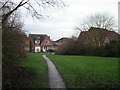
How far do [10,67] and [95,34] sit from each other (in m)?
31.8

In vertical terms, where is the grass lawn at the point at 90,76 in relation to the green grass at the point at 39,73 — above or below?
below

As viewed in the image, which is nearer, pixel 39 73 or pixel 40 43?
pixel 39 73

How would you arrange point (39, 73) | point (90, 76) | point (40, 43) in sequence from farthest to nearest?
point (40, 43)
point (39, 73)
point (90, 76)

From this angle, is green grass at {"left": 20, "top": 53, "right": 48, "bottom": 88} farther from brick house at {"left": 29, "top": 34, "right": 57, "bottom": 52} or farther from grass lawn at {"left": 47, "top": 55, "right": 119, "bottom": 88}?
brick house at {"left": 29, "top": 34, "right": 57, "bottom": 52}

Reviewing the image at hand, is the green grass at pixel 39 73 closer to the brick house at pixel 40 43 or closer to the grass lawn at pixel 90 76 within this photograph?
the grass lawn at pixel 90 76

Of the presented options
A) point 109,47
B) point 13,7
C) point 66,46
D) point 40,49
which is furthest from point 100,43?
point 40,49

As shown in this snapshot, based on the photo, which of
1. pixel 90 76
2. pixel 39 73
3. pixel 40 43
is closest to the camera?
pixel 90 76

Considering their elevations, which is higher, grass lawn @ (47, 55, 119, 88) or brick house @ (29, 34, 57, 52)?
brick house @ (29, 34, 57, 52)

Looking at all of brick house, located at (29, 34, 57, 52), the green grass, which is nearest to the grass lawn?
the green grass

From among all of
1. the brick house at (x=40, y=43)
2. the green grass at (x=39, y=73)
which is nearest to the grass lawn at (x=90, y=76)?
the green grass at (x=39, y=73)

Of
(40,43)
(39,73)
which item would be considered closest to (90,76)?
(39,73)

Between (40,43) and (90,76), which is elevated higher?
(40,43)

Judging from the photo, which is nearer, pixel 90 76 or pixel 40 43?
pixel 90 76

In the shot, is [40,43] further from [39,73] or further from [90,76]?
[90,76]
